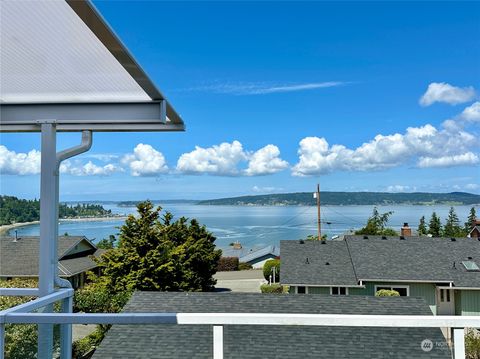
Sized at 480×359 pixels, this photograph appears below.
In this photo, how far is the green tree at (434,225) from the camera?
39.5 metres

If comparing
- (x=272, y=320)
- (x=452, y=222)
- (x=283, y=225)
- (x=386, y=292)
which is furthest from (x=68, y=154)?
(x=283, y=225)

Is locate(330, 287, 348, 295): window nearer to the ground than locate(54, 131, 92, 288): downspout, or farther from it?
nearer to the ground

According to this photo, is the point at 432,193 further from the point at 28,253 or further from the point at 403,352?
the point at 403,352

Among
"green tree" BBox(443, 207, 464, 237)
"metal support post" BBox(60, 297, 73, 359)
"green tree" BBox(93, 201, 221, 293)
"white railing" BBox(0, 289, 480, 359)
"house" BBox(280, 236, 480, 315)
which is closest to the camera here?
"white railing" BBox(0, 289, 480, 359)

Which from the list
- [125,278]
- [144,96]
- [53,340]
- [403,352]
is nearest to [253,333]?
[403,352]

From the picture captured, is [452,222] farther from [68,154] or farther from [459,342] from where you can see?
[68,154]

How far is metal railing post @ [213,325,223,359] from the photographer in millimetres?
1832

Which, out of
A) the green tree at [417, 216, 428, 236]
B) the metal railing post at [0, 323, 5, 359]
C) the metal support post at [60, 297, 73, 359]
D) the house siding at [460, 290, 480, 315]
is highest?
the metal railing post at [0, 323, 5, 359]

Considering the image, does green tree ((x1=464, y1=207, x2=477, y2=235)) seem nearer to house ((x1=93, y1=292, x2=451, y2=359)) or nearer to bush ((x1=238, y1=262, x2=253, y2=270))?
bush ((x1=238, y1=262, x2=253, y2=270))

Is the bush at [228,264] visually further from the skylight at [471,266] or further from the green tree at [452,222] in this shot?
the green tree at [452,222]

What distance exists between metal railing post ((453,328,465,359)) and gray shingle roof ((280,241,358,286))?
14805 mm

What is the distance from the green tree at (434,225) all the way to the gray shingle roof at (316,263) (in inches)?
936

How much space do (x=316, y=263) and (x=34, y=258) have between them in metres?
11.0

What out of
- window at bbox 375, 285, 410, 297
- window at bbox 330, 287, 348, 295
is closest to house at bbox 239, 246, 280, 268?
window at bbox 330, 287, 348, 295
